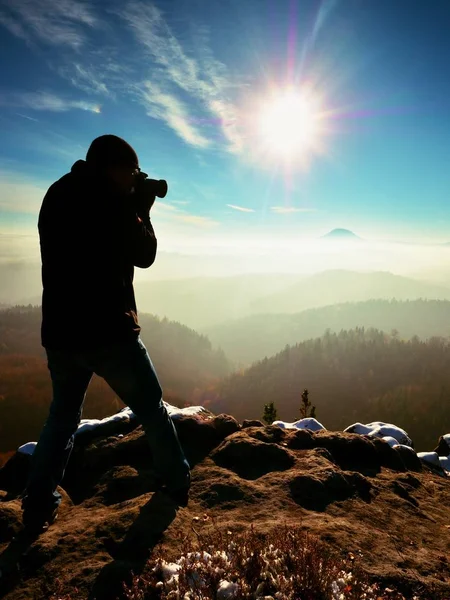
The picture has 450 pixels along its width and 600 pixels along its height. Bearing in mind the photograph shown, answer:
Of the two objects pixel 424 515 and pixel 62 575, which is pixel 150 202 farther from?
pixel 424 515

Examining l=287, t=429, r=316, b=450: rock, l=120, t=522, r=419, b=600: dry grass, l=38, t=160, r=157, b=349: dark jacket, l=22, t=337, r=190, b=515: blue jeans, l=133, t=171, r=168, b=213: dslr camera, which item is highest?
l=133, t=171, r=168, b=213: dslr camera

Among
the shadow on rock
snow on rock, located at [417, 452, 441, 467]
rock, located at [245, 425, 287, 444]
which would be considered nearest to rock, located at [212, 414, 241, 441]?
rock, located at [245, 425, 287, 444]

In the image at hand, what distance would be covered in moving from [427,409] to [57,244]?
219086 millimetres

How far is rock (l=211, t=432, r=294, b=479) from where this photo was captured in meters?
6.31

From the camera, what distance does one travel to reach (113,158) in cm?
407

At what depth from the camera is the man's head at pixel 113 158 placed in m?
4.07

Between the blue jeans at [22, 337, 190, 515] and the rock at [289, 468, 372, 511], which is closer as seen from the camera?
the blue jeans at [22, 337, 190, 515]

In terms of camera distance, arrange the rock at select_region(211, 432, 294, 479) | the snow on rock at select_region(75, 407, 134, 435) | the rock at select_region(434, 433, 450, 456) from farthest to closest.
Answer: the rock at select_region(434, 433, 450, 456) → the snow on rock at select_region(75, 407, 134, 435) → the rock at select_region(211, 432, 294, 479)

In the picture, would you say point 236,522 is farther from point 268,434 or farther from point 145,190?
point 145,190

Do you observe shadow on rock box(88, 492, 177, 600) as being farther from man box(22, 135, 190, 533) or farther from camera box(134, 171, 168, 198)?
camera box(134, 171, 168, 198)

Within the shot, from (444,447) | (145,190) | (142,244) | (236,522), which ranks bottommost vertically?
(444,447)

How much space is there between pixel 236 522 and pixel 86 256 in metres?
3.58

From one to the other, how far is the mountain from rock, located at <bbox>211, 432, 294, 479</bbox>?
2 cm

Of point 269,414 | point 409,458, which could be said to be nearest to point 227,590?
point 409,458
